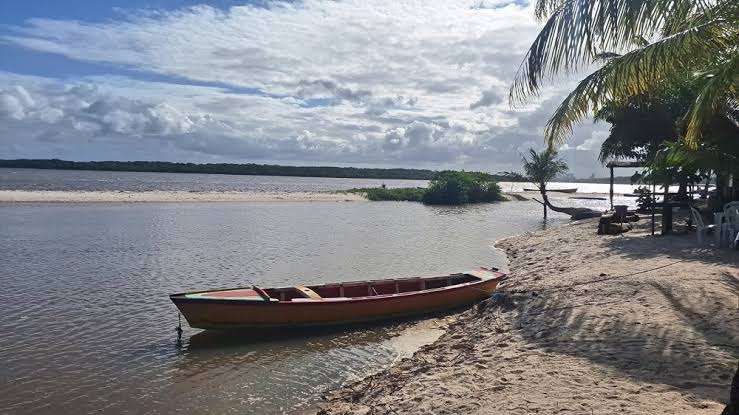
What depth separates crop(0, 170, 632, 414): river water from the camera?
9164 mm

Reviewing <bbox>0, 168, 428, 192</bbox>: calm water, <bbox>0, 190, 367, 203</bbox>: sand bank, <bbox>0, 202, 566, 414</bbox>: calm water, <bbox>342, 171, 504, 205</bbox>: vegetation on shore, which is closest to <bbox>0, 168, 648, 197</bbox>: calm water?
<bbox>0, 168, 428, 192</bbox>: calm water

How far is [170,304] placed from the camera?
14805 mm

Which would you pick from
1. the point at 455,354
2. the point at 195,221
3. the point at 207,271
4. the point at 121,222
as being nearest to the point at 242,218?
the point at 195,221

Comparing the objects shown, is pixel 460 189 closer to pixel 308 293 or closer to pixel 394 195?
pixel 394 195

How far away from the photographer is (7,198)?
4728 centimetres

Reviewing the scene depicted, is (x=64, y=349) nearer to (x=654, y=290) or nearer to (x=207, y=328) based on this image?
(x=207, y=328)

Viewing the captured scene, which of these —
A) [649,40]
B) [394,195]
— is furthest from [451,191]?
[649,40]

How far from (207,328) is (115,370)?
225 cm

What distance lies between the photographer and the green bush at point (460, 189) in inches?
2495

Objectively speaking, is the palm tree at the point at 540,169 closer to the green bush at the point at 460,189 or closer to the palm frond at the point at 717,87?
the green bush at the point at 460,189

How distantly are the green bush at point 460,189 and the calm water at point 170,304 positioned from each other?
26.2 m

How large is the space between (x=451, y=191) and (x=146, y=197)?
32.4 metres

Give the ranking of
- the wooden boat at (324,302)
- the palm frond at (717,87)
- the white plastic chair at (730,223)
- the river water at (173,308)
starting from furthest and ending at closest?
the white plastic chair at (730,223) < the wooden boat at (324,302) < the river water at (173,308) < the palm frond at (717,87)

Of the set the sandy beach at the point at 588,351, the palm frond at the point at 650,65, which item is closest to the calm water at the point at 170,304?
the sandy beach at the point at 588,351
